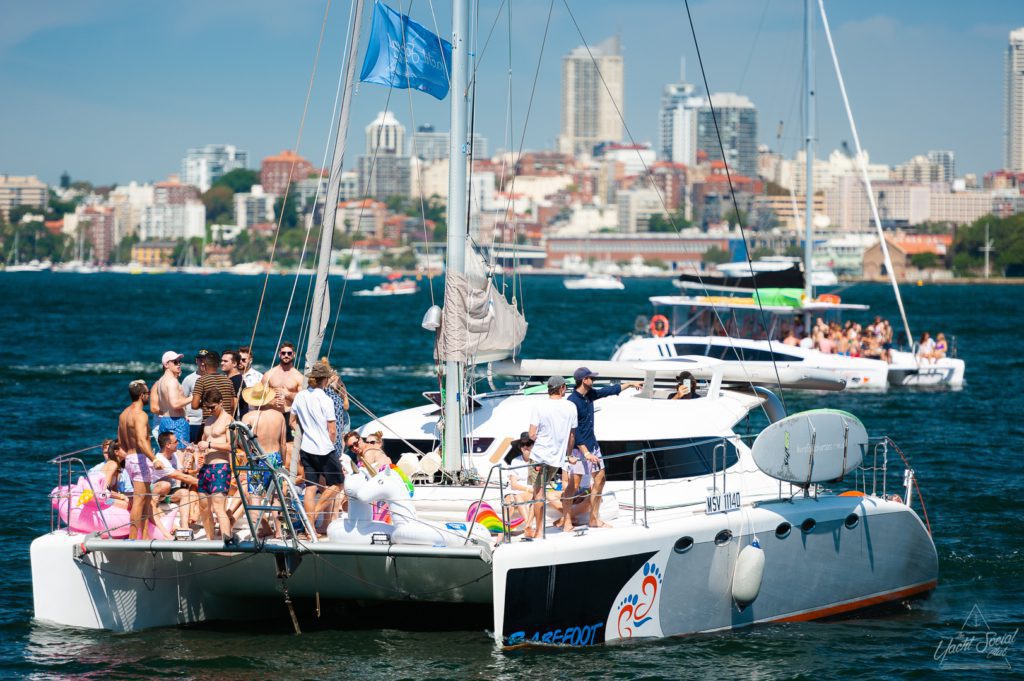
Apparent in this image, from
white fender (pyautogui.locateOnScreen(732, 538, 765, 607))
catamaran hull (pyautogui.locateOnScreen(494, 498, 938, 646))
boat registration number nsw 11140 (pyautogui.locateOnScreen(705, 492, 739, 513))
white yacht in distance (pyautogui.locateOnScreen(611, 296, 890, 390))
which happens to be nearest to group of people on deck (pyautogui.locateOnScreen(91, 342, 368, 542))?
catamaran hull (pyautogui.locateOnScreen(494, 498, 938, 646))

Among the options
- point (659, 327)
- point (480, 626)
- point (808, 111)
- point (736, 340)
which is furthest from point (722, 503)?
point (808, 111)

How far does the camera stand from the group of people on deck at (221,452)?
1117 cm

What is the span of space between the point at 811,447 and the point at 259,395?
483 centimetres

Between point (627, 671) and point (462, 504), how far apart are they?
6.82ft

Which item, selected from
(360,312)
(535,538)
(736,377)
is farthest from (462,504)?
(360,312)

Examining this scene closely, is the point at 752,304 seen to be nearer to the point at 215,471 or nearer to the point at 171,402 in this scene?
the point at 171,402

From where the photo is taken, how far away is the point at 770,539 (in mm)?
11766

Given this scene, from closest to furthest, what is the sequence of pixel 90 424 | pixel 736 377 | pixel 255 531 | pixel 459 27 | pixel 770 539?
pixel 255 531 < pixel 770 539 < pixel 459 27 < pixel 736 377 < pixel 90 424

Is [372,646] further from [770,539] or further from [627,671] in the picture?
[770,539]

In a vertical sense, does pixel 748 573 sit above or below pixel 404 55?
below

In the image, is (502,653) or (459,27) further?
(459,27)

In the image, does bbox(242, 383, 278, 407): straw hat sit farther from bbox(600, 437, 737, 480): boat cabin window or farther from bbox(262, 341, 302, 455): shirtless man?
bbox(600, 437, 737, 480): boat cabin window

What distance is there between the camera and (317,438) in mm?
11195

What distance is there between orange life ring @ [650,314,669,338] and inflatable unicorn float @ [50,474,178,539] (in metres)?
24.4
